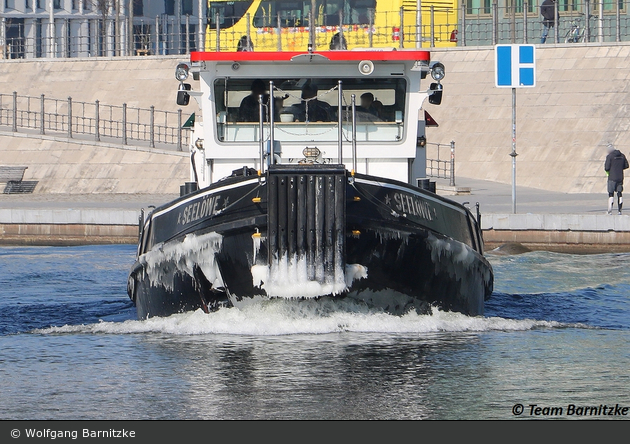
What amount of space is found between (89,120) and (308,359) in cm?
2586

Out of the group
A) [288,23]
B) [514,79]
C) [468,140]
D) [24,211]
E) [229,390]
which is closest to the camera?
[229,390]

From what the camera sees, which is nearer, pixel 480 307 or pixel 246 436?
pixel 246 436

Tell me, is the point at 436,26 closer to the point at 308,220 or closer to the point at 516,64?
the point at 516,64

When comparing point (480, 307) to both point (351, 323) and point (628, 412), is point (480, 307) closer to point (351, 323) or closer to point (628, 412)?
point (351, 323)

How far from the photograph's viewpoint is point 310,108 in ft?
A: 43.3

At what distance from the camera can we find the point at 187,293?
39.3 ft

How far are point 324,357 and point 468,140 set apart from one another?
65.5ft

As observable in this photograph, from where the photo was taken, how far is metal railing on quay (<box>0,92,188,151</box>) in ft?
108

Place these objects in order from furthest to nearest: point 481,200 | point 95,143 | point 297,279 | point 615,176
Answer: point 95,143 → point 481,200 → point 615,176 → point 297,279

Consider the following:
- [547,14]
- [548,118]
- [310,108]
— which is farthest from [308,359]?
[547,14]

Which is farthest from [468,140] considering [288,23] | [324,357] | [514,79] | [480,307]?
[324,357]

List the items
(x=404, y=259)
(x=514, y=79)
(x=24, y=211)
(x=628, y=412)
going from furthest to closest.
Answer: (x=24, y=211), (x=514, y=79), (x=404, y=259), (x=628, y=412)

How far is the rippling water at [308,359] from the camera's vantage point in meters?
9.01

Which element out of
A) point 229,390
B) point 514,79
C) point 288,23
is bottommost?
point 229,390
